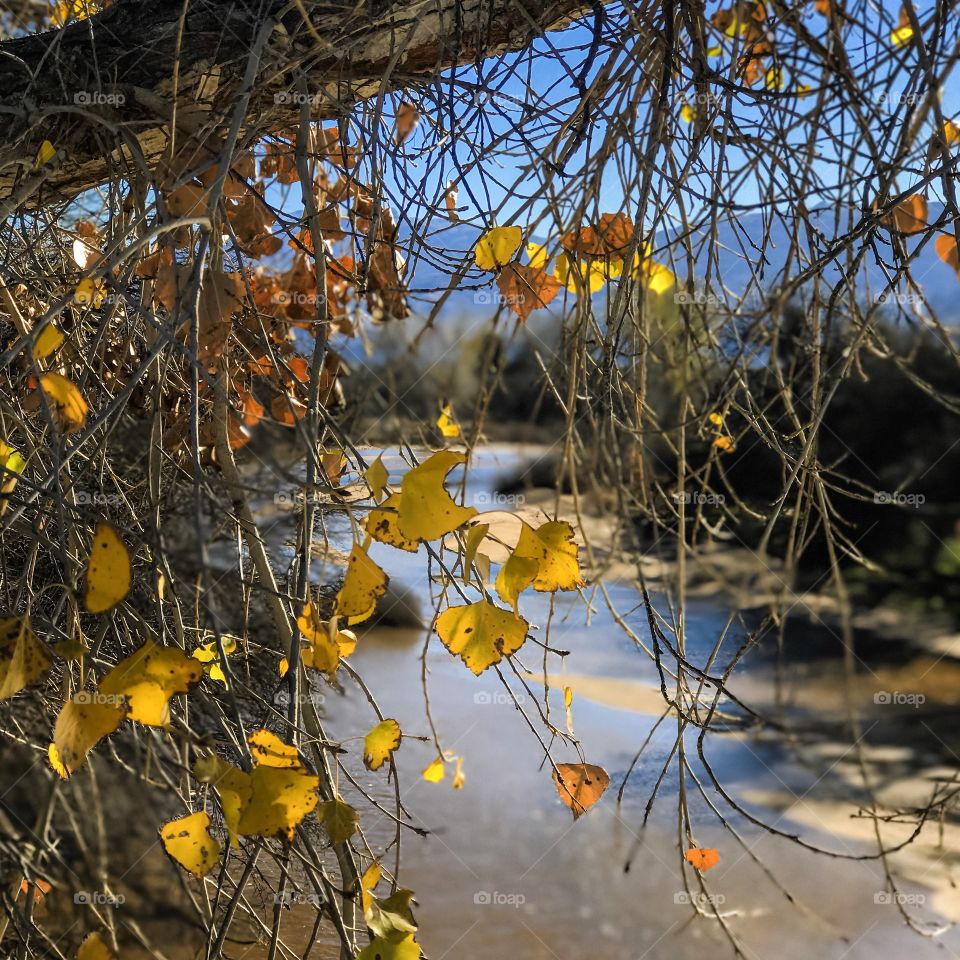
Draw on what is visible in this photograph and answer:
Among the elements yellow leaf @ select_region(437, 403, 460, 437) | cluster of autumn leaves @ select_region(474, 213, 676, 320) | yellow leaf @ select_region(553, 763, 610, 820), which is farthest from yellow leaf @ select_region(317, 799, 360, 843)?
yellow leaf @ select_region(437, 403, 460, 437)

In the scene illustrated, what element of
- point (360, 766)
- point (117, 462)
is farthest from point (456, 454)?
point (360, 766)

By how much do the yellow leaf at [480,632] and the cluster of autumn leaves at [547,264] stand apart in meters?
0.24

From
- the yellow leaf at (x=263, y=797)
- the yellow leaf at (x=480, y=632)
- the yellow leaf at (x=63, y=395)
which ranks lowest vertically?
the yellow leaf at (x=263, y=797)

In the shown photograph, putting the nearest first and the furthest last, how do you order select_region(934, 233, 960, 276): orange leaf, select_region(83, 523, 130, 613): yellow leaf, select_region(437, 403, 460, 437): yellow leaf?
select_region(83, 523, 130, 613): yellow leaf < select_region(934, 233, 960, 276): orange leaf < select_region(437, 403, 460, 437): yellow leaf

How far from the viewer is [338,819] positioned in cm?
55

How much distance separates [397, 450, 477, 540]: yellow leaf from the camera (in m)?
0.53

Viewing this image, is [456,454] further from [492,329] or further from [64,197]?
[64,197]

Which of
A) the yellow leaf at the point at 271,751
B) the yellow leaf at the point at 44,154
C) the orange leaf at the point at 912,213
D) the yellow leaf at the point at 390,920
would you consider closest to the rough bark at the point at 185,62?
the yellow leaf at the point at 44,154

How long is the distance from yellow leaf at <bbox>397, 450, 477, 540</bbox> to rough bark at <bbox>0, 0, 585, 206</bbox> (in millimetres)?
368

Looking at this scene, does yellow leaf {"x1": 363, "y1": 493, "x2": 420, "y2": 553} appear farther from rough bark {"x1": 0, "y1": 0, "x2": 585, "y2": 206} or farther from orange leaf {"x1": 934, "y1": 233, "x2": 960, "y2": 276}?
orange leaf {"x1": 934, "y1": 233, "x2": 960, "y2": 276}

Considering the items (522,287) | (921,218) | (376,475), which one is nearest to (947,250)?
(921,218)

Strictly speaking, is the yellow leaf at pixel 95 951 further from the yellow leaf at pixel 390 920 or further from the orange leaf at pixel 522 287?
the orange leaf at pixel 522 287

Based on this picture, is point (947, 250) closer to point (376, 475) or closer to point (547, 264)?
point (547, 264)

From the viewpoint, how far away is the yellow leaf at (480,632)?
0.63 m
